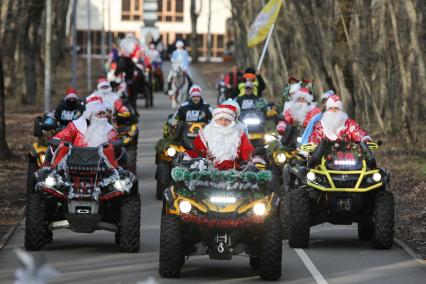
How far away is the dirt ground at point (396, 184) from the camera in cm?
1841

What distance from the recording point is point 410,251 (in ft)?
53.3

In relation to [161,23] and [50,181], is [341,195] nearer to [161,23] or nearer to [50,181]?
[50,181]

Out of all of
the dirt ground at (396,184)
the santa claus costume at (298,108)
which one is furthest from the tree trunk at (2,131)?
the santa claus costume at (298,108)

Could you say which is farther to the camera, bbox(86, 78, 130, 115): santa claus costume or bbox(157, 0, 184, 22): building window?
bbox(157, 0, 184, 22): building window

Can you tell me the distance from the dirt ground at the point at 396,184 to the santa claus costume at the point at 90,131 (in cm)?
195

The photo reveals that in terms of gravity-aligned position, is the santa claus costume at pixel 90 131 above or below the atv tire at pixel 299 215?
above

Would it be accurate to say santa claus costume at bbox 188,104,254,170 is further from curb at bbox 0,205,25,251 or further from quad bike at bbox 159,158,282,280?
curb at bbox 0,205,25,251

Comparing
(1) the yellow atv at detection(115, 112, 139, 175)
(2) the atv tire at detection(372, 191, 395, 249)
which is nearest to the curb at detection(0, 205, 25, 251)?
(2) the atv tire at detection(372, 191, 395, 249)

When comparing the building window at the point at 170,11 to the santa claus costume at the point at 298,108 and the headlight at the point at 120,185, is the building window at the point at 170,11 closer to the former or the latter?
the santa claus costume at the point at 298,108

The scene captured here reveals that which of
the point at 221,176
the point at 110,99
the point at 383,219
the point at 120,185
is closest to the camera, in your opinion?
the point at 221,176

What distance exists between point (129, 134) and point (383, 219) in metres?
9.17

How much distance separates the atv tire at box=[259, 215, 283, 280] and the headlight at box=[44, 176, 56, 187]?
112 inches

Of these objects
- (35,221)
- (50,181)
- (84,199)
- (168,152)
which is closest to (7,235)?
(35,221)

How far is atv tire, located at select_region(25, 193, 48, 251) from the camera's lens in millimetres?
15055
